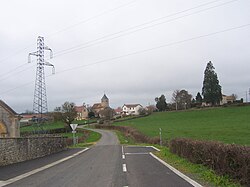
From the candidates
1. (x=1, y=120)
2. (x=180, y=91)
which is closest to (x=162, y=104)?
(x=180, y=91)

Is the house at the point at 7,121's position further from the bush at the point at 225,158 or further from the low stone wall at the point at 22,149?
the bush at the point at 225,158

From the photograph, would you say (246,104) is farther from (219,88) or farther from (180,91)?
(180,91)

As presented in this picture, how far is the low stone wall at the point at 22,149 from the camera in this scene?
61.1ft

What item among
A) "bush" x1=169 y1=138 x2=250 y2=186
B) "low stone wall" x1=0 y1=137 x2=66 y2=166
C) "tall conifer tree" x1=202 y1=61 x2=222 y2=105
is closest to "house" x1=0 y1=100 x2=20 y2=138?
"low stone wall" x1=0 y1=137 x2=66 y2=166

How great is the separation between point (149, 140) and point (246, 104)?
58.1 metres

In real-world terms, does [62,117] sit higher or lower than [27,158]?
higher

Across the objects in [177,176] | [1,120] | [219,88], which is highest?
[219,88]

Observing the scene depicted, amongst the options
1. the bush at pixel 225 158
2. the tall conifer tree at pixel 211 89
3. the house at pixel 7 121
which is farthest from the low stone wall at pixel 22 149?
the tall conifer tree at pixel 211 89

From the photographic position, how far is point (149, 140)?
153ft

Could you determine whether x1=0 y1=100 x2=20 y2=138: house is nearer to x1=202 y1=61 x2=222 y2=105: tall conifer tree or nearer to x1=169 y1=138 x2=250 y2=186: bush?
x1=169 y1=138 x2=250 y2=186: bush

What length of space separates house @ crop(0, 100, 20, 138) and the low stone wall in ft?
43.5

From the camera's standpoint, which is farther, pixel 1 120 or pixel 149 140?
pixel 149 140

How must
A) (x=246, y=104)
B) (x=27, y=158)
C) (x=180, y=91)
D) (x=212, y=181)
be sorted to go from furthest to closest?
(x=180, y=91), (x=246, y=104), (x=27, y=158), (x=212, y=181)

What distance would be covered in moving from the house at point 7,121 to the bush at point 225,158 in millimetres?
30211
